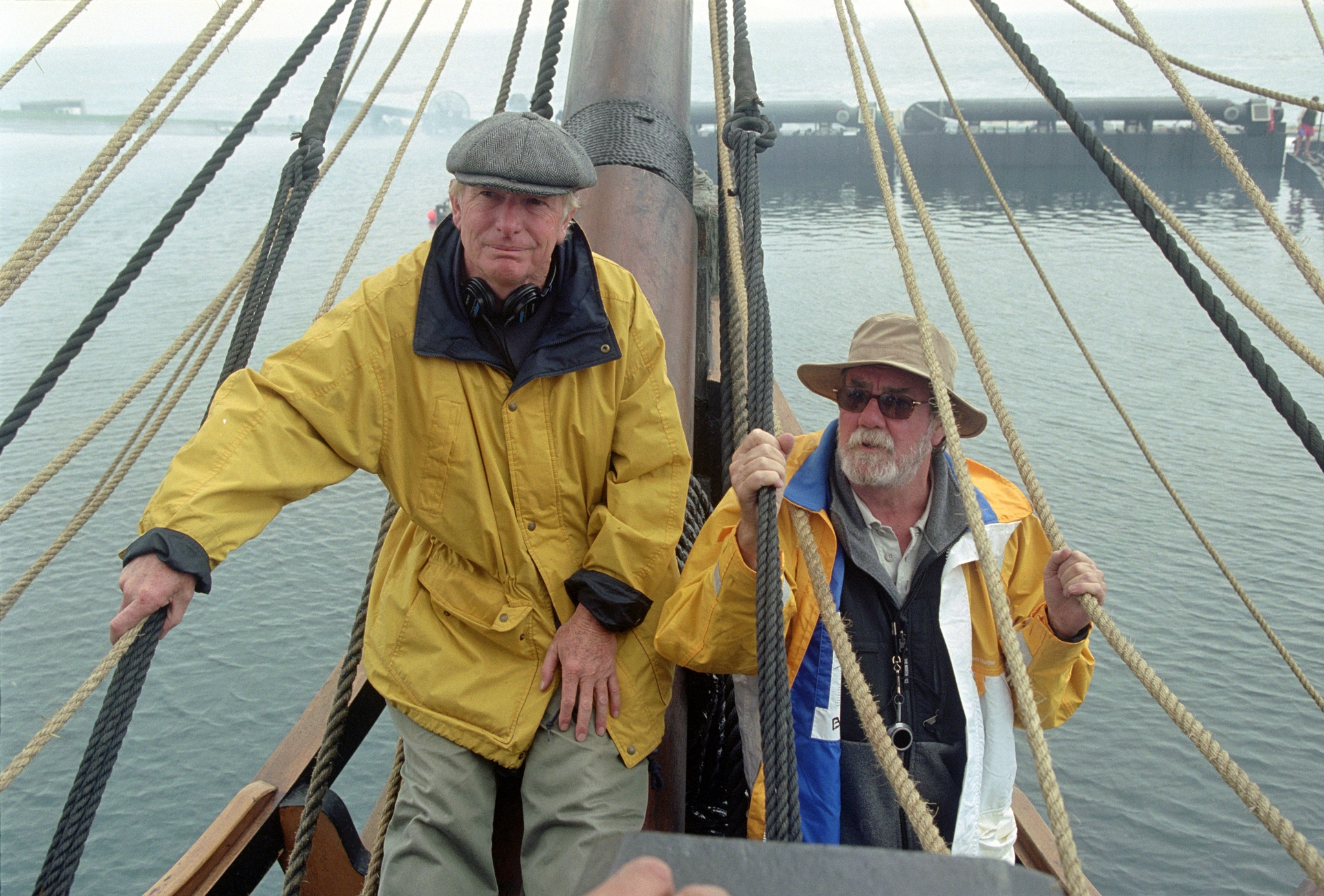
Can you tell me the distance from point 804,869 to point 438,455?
112cm

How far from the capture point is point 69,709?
1.48 meters

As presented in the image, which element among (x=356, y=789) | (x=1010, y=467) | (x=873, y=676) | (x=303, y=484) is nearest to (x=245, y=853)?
(x=303, y=484)

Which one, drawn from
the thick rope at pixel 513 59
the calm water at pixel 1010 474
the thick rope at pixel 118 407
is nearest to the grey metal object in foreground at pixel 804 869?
the thick rope at pixel 118 407

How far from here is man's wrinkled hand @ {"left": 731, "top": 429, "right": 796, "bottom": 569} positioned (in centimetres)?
165

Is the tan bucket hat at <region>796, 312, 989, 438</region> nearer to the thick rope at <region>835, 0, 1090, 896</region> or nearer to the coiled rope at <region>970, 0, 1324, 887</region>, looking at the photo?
the thick rope at <region>835, 0, 1090, 896</region>

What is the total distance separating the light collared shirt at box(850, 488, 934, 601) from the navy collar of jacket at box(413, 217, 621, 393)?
0.54 metres

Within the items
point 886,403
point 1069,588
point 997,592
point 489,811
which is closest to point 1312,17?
point 886,403

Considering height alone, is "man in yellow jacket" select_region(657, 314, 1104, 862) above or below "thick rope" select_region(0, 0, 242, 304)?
below

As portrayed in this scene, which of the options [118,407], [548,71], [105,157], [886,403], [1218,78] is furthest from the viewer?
[1218,78]

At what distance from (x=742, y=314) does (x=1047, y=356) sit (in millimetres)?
9801

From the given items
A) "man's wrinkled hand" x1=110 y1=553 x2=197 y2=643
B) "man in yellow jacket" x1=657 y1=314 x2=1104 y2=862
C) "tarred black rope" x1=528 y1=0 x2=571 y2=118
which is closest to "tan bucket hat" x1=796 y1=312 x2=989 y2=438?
"man in yellow jacket" x1=657 y1=314 x2=1104 y2=862

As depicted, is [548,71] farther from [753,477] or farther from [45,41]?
[753,477]

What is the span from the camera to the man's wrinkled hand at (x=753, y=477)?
64.8 inches

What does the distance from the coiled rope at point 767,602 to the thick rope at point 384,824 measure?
0.64 metres
